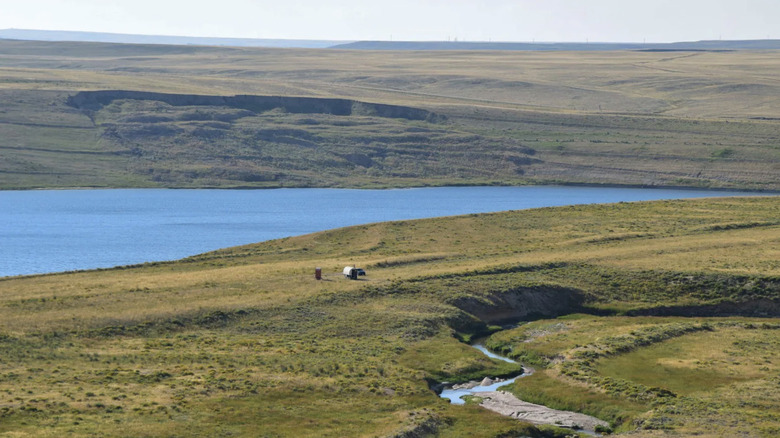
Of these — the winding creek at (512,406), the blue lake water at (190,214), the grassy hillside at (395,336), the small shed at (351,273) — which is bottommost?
the blue lake water at (190,214)

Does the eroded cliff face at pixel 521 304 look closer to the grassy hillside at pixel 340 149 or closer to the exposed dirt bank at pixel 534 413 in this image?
the exposed dirt bank at pixel 534 413

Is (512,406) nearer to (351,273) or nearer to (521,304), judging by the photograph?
(521,304)

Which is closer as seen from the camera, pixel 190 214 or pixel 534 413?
pixel 534 413

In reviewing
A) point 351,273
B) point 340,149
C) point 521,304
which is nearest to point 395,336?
point 351,273

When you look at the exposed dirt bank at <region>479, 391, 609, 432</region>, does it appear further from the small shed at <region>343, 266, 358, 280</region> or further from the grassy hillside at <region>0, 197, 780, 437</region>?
the small shed at <region>343, 266, 358, 280</region>

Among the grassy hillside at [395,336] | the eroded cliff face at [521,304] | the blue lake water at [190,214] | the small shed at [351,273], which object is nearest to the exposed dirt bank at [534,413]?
the grassy hillside at [395,336]

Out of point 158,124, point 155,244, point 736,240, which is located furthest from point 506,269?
point 158,124
